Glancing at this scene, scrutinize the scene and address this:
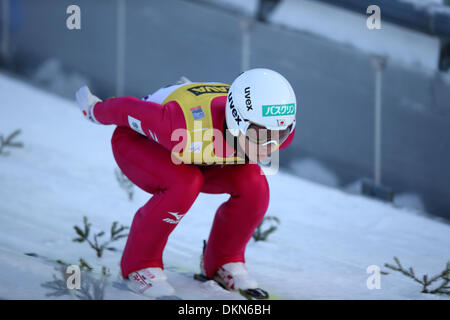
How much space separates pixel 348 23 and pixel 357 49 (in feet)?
0.71

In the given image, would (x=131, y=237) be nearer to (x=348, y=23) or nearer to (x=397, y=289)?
(x=397, y=289)

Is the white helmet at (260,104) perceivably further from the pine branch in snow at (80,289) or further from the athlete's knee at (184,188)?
the pine branch in snow at (80,289)

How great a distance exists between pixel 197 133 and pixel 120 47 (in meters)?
4.36

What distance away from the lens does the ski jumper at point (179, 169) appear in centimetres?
321

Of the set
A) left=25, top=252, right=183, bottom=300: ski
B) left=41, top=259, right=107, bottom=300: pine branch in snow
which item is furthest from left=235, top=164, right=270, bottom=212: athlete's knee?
left=41, top=259, right=107, bottom=300: pine branch in snow

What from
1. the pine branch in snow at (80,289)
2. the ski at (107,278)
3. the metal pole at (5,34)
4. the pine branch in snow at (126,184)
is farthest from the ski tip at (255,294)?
the metal pole at (5,34)

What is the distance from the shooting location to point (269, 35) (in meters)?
6.22

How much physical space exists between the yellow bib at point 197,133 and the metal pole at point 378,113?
8.58 feet

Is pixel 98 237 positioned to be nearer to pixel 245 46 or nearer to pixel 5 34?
pixel 245 46

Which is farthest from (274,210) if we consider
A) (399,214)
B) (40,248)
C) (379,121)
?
(40,248)

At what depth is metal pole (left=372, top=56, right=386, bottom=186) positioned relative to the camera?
5.64 m

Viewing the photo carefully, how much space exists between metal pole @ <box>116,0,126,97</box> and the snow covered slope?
1187 millimetres

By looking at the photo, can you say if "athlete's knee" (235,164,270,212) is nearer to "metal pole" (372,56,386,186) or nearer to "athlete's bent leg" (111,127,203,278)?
"athlete's bent leg" (111,127,203,278)

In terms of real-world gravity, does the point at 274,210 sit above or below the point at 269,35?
below
